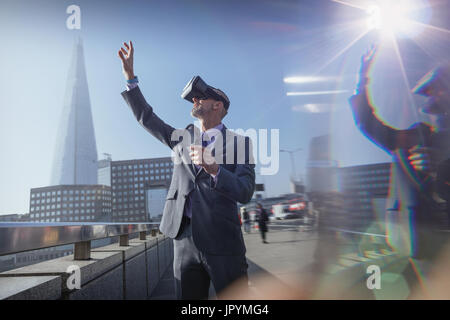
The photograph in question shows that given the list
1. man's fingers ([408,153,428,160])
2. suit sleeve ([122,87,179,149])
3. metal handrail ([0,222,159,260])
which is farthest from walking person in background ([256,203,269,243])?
suit sleeve ([122,87,179,149])

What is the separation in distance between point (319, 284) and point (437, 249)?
13.7 feet

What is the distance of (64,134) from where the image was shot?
170 metres

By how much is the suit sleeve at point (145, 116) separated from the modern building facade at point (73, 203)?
174 m

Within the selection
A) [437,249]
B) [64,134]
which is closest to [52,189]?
[64,134]

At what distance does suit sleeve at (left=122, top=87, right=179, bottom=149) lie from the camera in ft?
5.49

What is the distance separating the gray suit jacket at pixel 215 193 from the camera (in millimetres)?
1325

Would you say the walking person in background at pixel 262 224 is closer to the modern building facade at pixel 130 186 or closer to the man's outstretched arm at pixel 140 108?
the man's outstretched arm at pixel 140 108

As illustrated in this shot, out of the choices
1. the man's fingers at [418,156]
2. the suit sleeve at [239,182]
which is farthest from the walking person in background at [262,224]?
the suit sleeve at [239,182]

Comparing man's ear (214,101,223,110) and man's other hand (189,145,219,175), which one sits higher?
man's ear (214,101,223,110)

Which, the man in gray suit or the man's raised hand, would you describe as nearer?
the man in gray suit

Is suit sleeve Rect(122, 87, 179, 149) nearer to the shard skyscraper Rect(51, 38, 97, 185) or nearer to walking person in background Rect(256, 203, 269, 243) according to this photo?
walking person in background Rect(256, 203, 269, 243)

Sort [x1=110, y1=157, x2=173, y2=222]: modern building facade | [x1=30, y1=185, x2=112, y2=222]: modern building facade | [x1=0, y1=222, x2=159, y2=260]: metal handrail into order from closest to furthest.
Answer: [x1=0, y1=222, x2=159, y2=260]: metal handrail
[x1=110, y1=157, x2=173, y2=222]: modern building facade
[x1=30, y1=185, x2=112, y2=222]: modern building facade

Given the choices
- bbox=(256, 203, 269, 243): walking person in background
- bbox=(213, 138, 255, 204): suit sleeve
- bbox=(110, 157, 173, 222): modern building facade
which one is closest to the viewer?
bbox=(213, 138, 255, 204): suit sleeve
